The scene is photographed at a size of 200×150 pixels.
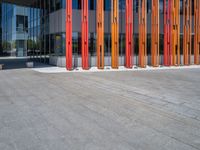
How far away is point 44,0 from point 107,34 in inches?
329

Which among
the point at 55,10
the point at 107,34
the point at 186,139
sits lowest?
the point at 186,139

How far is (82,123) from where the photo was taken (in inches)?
272

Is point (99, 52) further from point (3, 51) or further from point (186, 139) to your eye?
point (3, 51)

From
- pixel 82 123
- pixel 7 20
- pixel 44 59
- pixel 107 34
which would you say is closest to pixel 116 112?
pixel 82 123

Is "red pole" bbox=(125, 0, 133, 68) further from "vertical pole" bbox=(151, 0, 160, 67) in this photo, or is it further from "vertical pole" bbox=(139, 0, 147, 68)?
"vertical pole" bbox=(151, 0, 160, 67)

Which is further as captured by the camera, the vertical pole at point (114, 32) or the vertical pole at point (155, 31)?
the vertical pole at point (155, 31)

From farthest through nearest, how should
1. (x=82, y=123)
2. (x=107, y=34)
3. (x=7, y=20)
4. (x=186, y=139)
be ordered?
Answer: 1. (x=7, y=20)
2. (x=107, y=34)
3. (x=82, y=123)
4. (x=186, y=139)

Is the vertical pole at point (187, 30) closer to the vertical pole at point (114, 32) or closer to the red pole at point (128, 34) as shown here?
the red pole at point (128, 34)

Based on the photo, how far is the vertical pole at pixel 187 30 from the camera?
28578mm

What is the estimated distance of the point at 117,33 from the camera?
24.4 meters

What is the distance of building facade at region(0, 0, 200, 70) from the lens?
23636mm

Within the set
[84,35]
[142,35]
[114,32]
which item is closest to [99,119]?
[84,35]

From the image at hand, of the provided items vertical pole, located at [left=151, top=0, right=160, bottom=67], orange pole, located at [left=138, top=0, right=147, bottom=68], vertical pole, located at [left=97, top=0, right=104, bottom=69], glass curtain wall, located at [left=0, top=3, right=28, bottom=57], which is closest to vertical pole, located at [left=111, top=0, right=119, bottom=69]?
→ vertical pole, located at [left=97, top=0, right=104, bottom=69]

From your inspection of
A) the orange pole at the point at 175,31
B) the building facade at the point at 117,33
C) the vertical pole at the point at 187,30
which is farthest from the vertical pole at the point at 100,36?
the vertical pole at the point at 187,30
